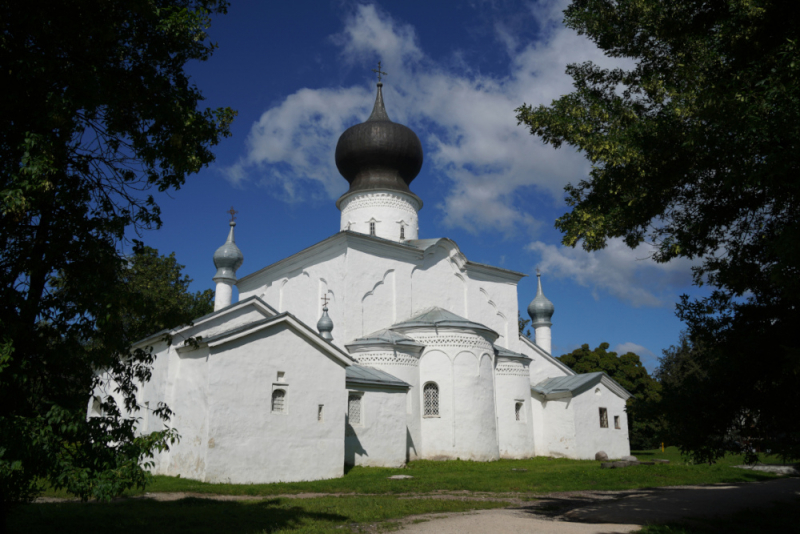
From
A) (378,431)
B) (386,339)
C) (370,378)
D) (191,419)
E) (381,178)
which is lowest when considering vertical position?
(378,431)

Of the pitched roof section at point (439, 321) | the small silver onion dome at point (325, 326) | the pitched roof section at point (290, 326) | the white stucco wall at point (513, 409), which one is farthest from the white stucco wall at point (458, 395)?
the pitched roof section at point (290, 326)

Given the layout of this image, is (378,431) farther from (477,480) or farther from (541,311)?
(541,311)

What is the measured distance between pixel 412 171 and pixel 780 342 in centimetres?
1844

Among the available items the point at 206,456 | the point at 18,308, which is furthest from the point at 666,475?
the point at 18,308

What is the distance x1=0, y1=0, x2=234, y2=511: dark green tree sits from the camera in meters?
4.95

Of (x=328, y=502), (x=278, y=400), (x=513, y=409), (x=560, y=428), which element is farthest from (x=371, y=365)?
(x=328, y=502)

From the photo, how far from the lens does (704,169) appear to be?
648 centimetres

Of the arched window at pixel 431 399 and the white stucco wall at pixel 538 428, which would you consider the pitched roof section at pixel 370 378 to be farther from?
the white stucco wall at pixel 538 428

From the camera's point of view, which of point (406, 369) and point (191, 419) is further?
point (406, 369)

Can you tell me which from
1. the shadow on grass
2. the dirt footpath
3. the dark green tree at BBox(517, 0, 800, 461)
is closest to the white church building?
the shadow on grass

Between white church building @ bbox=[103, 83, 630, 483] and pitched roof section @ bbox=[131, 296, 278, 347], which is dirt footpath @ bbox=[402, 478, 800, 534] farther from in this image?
pitched roof section @ bbox=[131, 296, 278, 347]

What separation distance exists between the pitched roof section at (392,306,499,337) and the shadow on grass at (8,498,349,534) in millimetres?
9932

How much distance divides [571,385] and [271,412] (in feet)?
42.4

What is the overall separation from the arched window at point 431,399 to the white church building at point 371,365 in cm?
3
